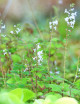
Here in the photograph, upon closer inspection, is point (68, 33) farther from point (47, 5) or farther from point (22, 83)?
point (47, 5)

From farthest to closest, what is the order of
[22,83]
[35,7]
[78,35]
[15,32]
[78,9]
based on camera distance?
[35,7] < [78,35] < [78,9] < [15,32] < [22,83]

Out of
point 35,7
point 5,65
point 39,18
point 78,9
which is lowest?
point 5,65

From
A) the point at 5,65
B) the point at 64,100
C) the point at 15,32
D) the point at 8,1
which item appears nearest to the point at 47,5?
the point at 8,1

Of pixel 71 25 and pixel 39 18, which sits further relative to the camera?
pixel 39 18

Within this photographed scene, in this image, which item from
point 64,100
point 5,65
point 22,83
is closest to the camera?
point 64,100

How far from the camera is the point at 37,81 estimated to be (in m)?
1.28

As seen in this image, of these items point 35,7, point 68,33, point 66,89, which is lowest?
point 66,89

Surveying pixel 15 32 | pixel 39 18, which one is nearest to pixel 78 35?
pixel 39 18

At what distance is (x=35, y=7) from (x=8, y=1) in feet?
2.99

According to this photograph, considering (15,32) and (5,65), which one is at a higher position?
(15,32)

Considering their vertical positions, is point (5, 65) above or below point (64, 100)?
above

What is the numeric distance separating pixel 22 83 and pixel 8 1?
4227 mm

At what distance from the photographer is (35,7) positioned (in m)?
4.70

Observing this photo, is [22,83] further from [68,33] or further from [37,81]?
[68,33]
